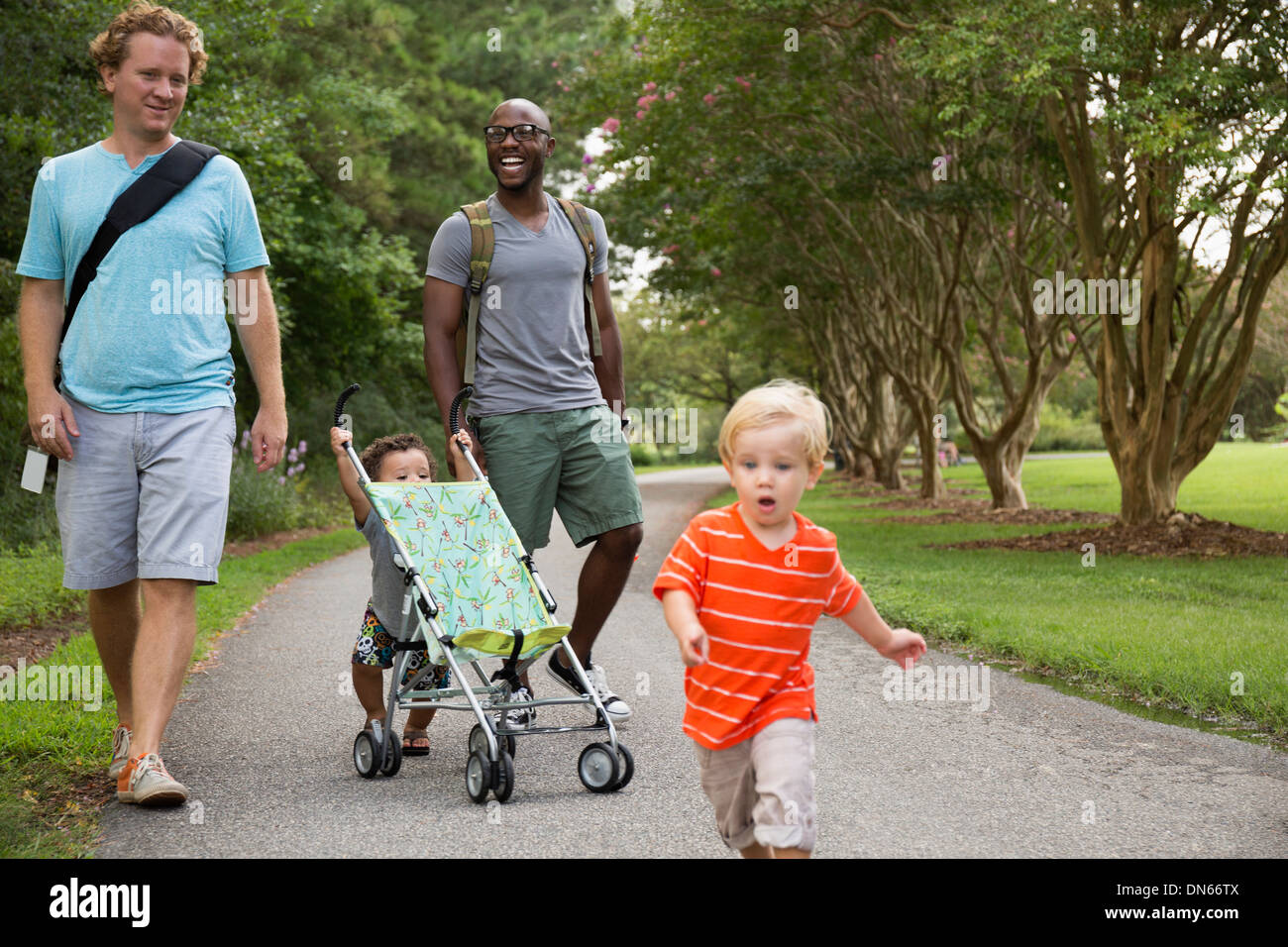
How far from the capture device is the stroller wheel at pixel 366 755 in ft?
16.1

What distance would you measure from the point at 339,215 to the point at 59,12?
8.91 metres

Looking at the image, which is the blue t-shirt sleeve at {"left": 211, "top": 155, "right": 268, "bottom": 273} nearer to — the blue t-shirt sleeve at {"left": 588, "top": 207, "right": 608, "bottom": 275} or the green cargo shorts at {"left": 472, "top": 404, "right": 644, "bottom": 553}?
the green cargo shorts at {"left": 472, "top": 404, "right": 644, "bottom": 553}

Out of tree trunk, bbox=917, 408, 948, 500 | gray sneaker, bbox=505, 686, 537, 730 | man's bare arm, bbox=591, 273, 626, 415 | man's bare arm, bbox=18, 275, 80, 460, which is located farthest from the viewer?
tree trunk, bbox=917, 408, 948, 500

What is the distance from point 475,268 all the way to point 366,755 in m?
1.92

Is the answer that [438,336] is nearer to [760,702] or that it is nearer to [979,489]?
[760,702]

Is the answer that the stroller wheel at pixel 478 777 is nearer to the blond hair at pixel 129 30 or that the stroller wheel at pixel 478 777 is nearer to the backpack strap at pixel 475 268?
the backpack strap at pixel 475 268

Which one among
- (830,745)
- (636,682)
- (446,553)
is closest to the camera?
(446,553)

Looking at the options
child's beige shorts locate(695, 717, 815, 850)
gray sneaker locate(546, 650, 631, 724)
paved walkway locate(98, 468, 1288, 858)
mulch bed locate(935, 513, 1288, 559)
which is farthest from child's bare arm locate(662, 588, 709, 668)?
mulch bed locate(935, 513, 1288, 559)

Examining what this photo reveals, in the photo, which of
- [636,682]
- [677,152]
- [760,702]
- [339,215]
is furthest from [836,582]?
[339,215]

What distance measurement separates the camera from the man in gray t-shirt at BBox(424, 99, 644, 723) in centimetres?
536

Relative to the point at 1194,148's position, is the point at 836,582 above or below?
below

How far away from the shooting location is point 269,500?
16609 millimetres

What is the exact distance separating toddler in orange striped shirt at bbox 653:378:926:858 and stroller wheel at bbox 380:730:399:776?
1.91m

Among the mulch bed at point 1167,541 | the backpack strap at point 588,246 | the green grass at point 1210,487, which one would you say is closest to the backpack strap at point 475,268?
the backpack strap at point 588,246
